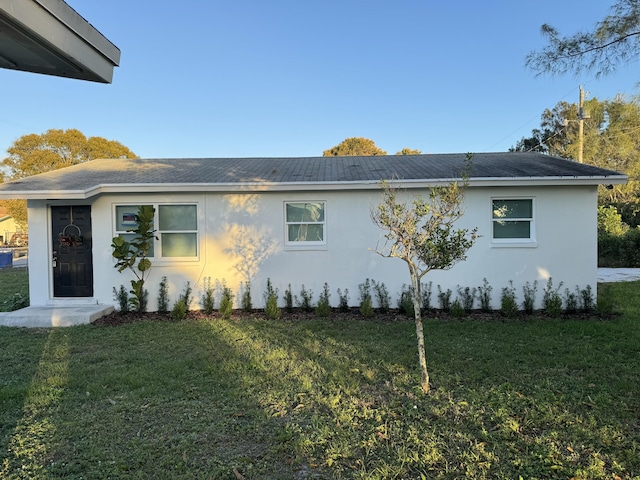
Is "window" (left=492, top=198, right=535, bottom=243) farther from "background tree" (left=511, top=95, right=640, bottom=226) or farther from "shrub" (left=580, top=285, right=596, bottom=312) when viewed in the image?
"background tree" (left=511, top=95, right=640, bottom=226)

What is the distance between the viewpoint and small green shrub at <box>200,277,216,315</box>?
827 cm

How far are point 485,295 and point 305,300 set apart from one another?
381cm

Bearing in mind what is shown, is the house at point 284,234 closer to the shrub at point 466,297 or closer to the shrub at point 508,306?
the shrub at point 466,297

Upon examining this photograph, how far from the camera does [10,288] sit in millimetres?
11633

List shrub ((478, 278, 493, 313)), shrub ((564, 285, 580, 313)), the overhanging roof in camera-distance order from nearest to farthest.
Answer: the overhanging roof → shrub ((564, 285, 580, 313)) → shrub ((478, 278, 493, 313))

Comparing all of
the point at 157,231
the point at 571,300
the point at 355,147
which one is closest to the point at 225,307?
the point at 157,231

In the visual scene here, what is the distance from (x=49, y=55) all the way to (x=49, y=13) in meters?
0.23

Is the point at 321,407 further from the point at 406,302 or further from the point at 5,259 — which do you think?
the point at 5,259

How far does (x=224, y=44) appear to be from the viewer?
12250 mm

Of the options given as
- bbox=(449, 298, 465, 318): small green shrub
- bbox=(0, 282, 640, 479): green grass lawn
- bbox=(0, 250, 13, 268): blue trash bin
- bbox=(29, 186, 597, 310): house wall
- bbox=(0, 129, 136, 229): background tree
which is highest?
bbox=(0, 129, 136, 229): background tree

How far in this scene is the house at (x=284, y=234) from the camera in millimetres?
8281

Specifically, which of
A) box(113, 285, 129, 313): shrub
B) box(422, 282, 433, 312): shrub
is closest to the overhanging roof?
box(113, 285, 129, 313): shrub

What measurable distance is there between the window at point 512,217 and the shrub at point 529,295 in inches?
38.9

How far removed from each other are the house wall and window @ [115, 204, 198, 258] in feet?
0.52
